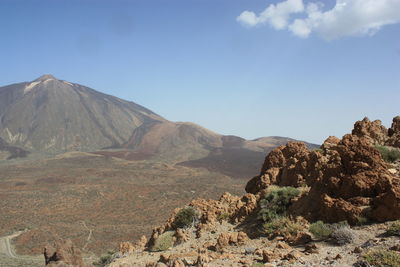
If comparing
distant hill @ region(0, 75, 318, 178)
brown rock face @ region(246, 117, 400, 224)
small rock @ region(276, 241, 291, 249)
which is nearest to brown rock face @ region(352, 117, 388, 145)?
brown rock face @ region(246, 117, 400, 224)

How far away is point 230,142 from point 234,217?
99.3 meters

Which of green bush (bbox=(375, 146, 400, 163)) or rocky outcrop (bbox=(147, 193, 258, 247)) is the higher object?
green bush (bbox=(375, 146, 400, 163))

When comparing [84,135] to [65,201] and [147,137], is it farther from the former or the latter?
[65,201]

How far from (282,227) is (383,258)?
2940 millimetres

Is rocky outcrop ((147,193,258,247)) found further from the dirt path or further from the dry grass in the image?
the dirt path

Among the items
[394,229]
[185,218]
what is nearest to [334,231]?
[394,229]

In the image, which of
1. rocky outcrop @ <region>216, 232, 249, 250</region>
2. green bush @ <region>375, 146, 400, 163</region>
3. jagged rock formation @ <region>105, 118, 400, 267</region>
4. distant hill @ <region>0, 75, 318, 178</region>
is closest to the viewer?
jagged rock formation @ <region>105, 118, 400, 267</region>

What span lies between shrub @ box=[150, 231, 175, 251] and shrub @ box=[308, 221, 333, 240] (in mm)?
4202

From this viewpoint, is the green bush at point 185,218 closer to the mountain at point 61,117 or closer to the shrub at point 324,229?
the shrub at point 324,229

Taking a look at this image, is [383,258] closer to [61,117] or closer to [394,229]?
[394,229]

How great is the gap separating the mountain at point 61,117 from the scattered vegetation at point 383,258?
98.1 m

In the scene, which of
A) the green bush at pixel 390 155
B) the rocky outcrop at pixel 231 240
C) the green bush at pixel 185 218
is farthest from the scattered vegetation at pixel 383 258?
the green bush at pixel 185 218

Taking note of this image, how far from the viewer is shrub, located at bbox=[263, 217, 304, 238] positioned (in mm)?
7461

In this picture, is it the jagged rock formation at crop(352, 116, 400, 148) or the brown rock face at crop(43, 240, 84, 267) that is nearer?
the jagged rock formation at crop(352, 116, 400, 148)
